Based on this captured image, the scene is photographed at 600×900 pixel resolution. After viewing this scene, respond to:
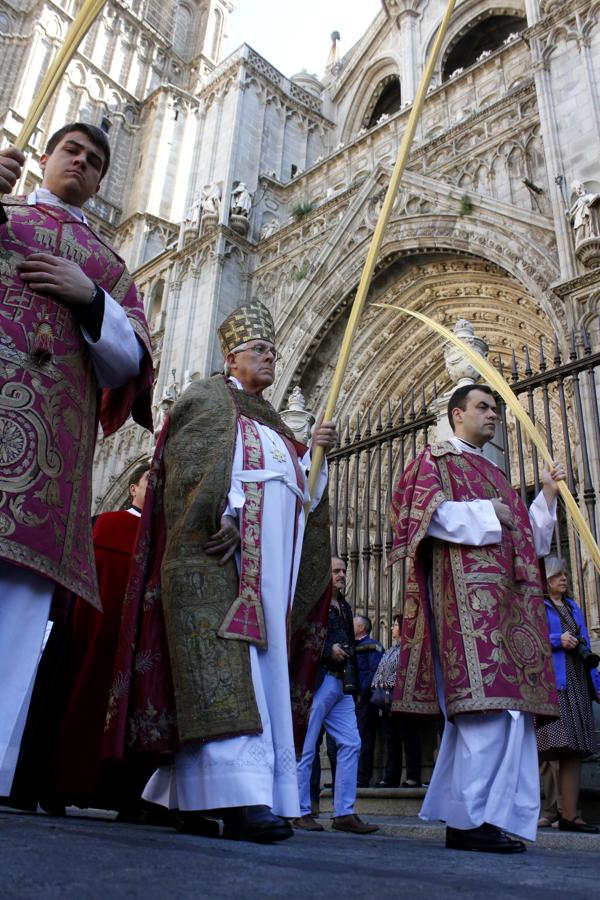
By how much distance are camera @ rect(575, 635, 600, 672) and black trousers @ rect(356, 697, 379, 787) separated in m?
2.54

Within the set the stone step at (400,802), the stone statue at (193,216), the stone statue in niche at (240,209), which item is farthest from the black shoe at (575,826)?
the stone statue at (193,216)

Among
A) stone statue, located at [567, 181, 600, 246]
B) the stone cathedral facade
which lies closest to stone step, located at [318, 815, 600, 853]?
the stone cathedral facade

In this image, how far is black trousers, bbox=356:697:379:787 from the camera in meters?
6.69

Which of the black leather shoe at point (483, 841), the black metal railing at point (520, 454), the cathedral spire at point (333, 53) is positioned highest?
the cathedral spire at point (333, 53)

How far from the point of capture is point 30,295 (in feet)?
7.47

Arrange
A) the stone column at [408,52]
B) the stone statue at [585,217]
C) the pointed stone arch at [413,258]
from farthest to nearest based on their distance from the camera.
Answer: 1. the stone column at [408,52]
2. the pointed stone arch at [413,258]
3. the stone statue at [585,217]

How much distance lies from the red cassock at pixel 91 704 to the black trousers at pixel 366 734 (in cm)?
375

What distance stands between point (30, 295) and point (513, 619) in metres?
2.06

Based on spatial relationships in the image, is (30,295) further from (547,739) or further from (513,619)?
(547,739)

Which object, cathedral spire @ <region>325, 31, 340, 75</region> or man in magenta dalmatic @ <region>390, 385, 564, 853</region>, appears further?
cathedral spire @ <region>325, 31, 340, 75</region>

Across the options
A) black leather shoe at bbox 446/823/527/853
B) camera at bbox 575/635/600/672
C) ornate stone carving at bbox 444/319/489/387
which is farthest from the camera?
ornate stone carving at bbox 444/319/489/387

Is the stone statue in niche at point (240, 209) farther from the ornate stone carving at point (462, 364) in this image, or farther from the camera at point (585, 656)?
the camera at point (585, 656)

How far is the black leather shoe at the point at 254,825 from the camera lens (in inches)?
81.3

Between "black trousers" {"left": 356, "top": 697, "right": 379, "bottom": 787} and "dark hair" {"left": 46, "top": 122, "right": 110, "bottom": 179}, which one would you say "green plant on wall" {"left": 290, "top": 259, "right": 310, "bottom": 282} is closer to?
"black trousers" {"left": 356, "top": 697, "right": 379, "bottom": 787}
